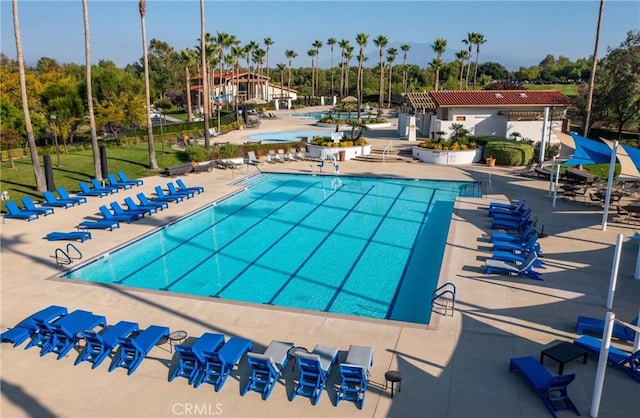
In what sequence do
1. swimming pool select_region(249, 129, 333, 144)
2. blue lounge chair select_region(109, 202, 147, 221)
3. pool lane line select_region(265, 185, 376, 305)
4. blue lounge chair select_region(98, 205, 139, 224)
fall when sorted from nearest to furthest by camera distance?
pool lane line select_region(265, 185, 376, 305) → blue lounge chair select_region(98, 205, 139, 224) → blue lounge chair select_region(109, 202, 147, 221) → swimming pool select_region(249, 129, 333, 144)

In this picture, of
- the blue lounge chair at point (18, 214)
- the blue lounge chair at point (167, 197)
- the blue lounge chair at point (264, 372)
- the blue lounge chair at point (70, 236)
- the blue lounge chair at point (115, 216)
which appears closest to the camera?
the blue lounge chair at point (264, 372)

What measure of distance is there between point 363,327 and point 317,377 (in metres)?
2.22

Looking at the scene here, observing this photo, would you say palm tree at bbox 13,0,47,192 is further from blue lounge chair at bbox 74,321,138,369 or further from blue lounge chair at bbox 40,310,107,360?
blue lounge chair at bbox 74,321,138,369

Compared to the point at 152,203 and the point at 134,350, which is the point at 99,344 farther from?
the point at 152,203

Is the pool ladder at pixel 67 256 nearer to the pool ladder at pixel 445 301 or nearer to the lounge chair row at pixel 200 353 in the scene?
the lounge chair row at pixel 200 353

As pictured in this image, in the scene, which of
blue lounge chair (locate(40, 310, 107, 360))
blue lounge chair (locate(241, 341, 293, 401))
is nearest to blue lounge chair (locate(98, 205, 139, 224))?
blue lounge chair (locate(40, 310, 107, 360))

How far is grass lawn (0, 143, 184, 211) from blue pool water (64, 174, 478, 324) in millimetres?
8149

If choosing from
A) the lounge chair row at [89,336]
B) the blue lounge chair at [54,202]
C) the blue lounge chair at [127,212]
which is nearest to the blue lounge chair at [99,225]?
the blue lounge chair at [127,212]

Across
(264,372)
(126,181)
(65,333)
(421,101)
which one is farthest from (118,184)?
(421,101)

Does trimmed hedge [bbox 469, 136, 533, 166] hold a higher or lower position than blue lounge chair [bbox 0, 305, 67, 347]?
higher

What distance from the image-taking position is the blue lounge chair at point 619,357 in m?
8.06

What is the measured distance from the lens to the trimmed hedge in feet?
92.7

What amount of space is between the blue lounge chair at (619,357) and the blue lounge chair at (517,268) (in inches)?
137

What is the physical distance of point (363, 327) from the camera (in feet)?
32.5
